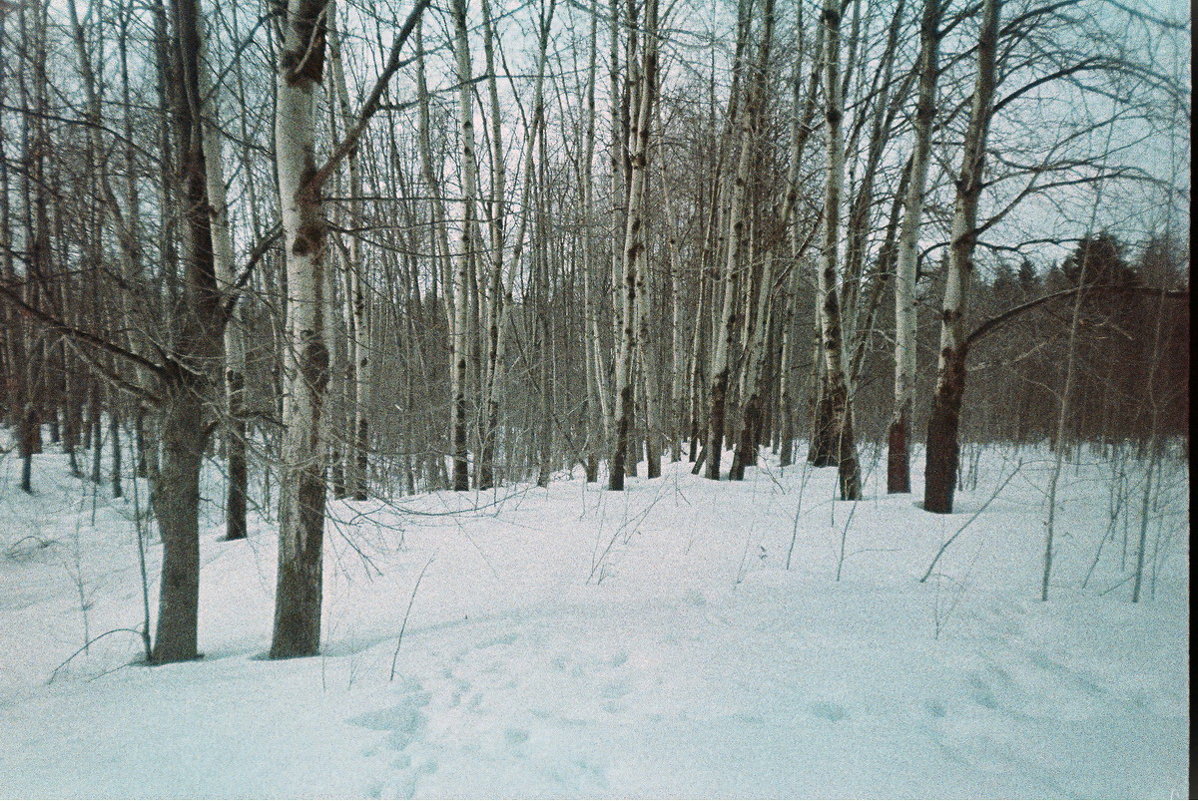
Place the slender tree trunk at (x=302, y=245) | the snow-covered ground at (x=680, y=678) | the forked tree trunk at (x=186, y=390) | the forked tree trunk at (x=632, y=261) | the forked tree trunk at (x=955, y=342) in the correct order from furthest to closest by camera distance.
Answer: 1. the forked tree trunk at (x=632, y=261)
2. the forked tree trunk at (x=955, y=342)
3. the forked tree trunk at (x=186, y=390)
4. the slender tree trunk at (x=302, y=245)
5. the snow-covered ground at (x=680, y=678)

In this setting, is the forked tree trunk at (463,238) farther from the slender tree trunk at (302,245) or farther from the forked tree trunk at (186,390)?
the slender tree trunk at (302,245)

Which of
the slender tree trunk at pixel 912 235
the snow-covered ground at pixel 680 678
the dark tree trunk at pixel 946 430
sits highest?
the slender tree trunk at pixel 912 235

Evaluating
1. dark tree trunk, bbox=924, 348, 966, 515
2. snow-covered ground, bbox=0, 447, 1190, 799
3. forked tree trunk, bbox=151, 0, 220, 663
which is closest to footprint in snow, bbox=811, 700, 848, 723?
snow-covered ground, bbox=0, 447, 1190, 799

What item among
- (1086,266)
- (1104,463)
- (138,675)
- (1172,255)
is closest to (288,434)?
(138,675)

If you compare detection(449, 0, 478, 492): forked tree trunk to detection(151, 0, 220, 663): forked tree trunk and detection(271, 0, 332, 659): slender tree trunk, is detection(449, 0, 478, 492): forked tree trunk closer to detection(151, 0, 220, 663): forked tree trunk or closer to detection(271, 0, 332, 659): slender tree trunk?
detection(151, 0, 220, 663): forked tree trunk

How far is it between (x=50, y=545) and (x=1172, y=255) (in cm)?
1166

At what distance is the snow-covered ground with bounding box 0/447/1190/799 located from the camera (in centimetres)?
187

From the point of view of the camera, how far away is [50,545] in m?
8.02

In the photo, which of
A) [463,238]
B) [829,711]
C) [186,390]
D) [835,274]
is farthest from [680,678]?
[463,238]

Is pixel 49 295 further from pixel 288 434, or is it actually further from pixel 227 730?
pixel 227 730

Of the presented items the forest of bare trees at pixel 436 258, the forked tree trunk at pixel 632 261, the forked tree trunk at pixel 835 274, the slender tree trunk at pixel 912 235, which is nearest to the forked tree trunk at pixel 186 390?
the forest of bare trees at pixel 436 258

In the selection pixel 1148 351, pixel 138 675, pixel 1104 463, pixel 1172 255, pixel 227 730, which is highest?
pixel 1172 255

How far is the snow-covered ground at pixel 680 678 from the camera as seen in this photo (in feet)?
6.13

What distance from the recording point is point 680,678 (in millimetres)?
2434
